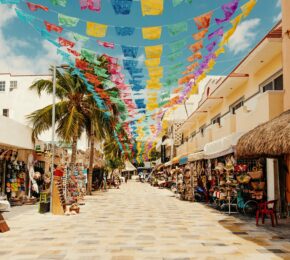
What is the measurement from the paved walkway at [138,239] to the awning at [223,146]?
2.67 m

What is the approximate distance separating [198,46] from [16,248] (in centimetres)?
815

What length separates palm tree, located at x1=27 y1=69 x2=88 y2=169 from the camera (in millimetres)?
22172

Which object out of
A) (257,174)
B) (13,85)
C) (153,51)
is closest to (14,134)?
(153,51)

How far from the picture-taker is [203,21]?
10828 millimetres

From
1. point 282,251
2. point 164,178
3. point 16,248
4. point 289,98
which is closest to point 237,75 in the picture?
point 289,98

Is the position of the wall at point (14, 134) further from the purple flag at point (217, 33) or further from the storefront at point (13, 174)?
the purple flag at point (217, 33)

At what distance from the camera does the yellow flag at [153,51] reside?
38.3ft

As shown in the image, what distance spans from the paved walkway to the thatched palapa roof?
7.25 ft

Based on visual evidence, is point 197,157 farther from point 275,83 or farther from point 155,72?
point 155,72

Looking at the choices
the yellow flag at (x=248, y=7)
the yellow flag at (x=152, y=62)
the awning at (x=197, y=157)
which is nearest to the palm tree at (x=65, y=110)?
the awning at (x=197, y=157)

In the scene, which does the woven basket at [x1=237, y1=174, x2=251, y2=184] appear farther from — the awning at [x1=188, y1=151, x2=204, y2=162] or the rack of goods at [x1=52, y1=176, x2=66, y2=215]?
the rack of goods at [x1=52, y1=176, x2=66, y2=215]

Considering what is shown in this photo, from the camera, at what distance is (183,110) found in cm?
5300

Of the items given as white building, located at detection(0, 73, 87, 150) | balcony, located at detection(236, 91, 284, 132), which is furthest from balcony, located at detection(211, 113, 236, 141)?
white building, located at detection(0, 73, 87, 150)

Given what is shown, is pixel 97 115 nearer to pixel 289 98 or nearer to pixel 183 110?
pixel 289 98
